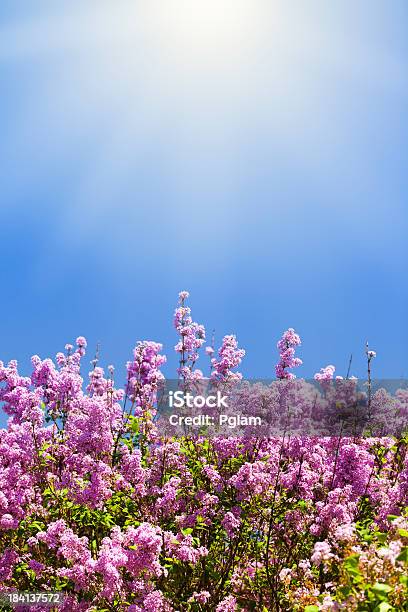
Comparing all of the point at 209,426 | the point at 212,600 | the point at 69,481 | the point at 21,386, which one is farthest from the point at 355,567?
the point at 21,386

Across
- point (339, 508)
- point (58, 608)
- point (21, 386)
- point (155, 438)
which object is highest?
point (21, 386)

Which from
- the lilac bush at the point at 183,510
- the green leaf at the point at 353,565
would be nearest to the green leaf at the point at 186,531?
the lilac bush at the point at 183,510

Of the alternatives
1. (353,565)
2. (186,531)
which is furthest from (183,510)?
(353,565)

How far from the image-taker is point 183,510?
332 inches

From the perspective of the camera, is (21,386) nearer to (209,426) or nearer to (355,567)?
(209,426)

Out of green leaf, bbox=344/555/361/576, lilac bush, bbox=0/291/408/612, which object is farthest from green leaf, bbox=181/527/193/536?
green leaf, bbox=344/555/361/576

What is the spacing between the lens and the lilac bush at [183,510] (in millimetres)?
6371

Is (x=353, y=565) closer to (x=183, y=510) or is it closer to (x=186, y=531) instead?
(x=186, y=531)

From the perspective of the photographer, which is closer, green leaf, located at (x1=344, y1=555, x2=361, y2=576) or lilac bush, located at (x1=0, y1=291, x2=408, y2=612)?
green leaf, located at (x1=344, y1=555, x2=361, y2=576)

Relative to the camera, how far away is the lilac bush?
6.37 m

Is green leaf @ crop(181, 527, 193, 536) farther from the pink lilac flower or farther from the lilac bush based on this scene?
the pink lilac flower

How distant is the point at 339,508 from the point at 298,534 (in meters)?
1.09

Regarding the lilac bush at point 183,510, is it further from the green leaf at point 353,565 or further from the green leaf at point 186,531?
the green leaf at point 353,565

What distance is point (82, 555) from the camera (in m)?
6.40
